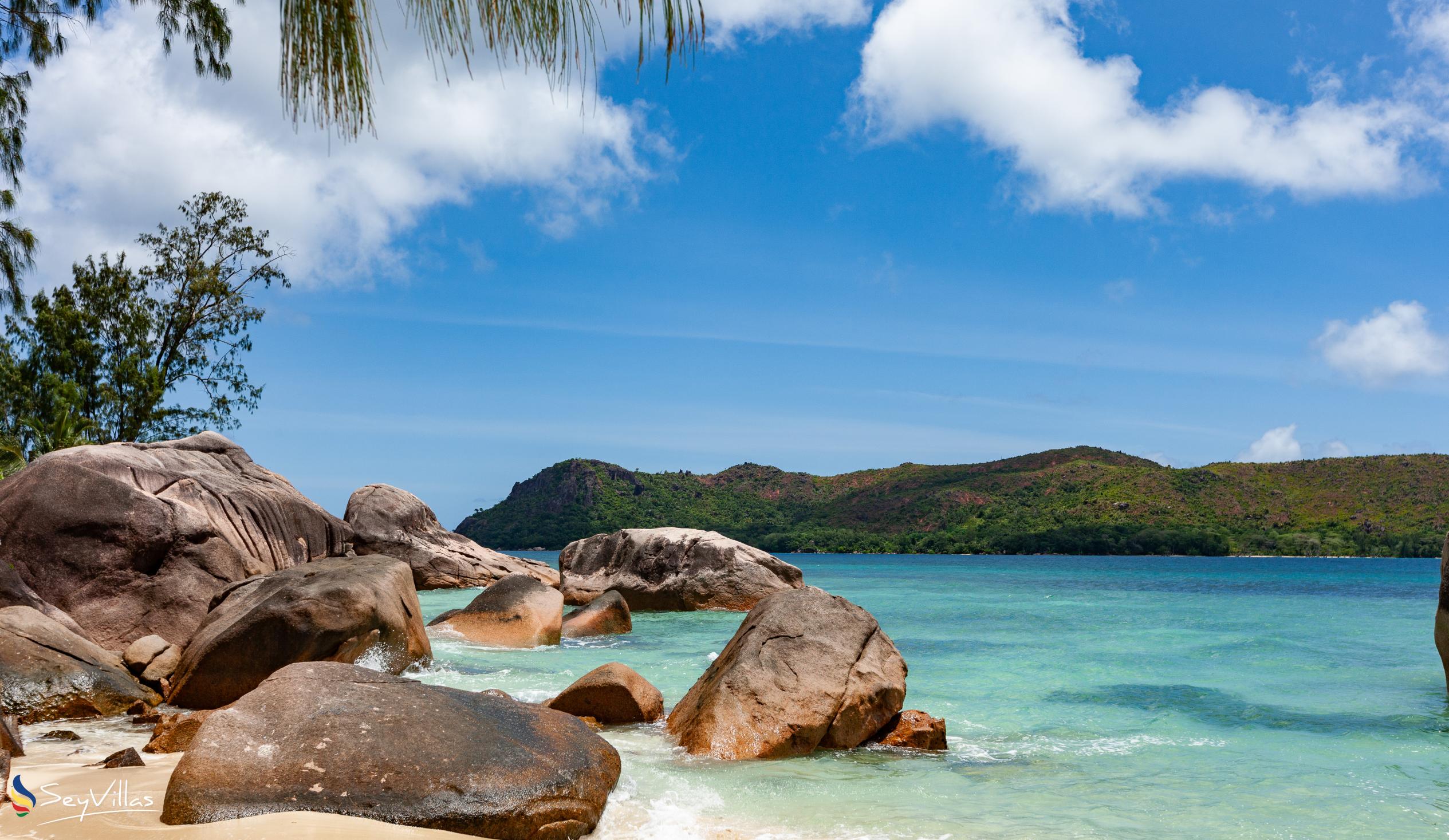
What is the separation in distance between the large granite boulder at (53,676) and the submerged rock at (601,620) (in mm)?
7821

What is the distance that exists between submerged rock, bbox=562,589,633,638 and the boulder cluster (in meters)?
0.92

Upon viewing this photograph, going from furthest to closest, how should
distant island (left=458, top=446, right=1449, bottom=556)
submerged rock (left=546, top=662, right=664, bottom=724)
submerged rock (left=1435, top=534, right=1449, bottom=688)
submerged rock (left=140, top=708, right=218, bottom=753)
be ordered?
1. distant island (left=458, top=446, right=1449, bottom=556)
2. submerged rock (left=1435, top=534, right=1449, bottom=688)
3. submerged rock (left=546, top=662, right=664, bottom=724)
4. submerged rock (left=140, top=708, right=218, bottom=753)

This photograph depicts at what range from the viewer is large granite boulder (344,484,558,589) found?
25422mm

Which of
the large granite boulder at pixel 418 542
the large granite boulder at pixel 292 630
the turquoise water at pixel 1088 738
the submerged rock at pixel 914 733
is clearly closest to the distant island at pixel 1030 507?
the large granite boulder at pixel 418 542

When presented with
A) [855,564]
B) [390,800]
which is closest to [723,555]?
[390,800]

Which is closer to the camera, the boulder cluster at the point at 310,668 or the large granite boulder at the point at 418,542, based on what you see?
the boulder cluster at the point at 310,668

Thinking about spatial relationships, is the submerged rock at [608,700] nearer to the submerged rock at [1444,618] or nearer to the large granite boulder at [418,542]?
the submerged rock at [1444,618]

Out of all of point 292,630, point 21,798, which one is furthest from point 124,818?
point 292,630

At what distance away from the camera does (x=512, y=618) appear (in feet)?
47.3

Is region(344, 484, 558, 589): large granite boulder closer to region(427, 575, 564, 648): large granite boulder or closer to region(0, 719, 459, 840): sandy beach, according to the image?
region(427, 575, 564, 648): large granite boulder

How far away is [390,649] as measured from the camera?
959cm

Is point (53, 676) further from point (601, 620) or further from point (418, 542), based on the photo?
point (418, 542)

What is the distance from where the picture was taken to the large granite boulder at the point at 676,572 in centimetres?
2058

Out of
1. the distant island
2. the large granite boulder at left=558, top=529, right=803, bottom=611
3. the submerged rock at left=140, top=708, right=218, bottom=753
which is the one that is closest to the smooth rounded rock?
the submerged rock at left=140, top=708, right=218, bottom=753
